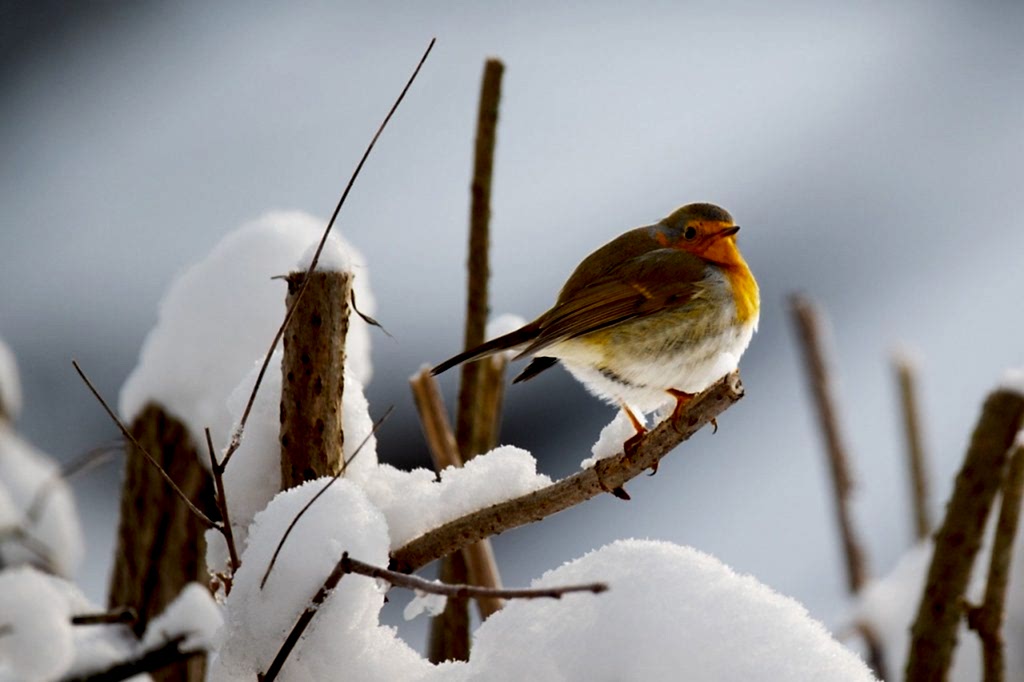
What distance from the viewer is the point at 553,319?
2.41m

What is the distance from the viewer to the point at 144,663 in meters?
1.18

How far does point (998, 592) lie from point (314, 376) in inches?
47.6

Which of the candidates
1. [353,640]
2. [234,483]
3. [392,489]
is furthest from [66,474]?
[353,640]

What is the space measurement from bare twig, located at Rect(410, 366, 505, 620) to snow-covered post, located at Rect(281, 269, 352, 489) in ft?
Result: 1.68

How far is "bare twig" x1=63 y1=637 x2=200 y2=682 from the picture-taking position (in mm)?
1174

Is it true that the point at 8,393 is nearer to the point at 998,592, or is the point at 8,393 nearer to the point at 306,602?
the point at 306,602

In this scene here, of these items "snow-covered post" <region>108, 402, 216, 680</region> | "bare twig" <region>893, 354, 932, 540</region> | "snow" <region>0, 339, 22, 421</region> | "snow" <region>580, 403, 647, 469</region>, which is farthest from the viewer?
"bare twig" <region>893, 354, 932, 540</region>

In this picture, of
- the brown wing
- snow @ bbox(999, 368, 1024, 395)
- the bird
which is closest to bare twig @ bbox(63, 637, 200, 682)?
the bird

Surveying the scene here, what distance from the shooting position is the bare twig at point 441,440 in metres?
1.78

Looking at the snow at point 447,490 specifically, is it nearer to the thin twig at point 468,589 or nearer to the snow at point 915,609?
the thin twig at point 468,589

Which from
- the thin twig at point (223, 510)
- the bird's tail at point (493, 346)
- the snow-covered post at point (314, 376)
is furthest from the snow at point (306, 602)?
the bird's tail at point (493, 346)

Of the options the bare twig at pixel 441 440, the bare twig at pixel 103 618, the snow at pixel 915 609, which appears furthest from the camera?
the snow at pixel 915 609

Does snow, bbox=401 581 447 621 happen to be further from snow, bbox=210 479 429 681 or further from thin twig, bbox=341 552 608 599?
thin twig, bbox=341 552 608 599

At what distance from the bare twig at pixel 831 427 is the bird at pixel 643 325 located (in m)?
0.46
